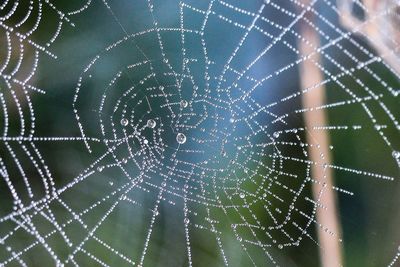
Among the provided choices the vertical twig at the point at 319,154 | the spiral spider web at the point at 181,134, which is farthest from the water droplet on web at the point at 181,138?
the vertical twig at the point at 319,154

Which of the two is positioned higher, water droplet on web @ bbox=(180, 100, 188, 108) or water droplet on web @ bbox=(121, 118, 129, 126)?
water droplet on web @ bbox=(180, 100, 188, 108)

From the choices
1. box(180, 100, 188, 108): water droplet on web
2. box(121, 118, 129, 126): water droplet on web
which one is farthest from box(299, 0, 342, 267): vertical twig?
Result: box(121, 118, 129, 126): water droplet on web

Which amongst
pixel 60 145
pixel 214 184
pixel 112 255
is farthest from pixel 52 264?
pixel 214 184

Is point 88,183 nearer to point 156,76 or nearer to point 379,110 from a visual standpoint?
point 156,76

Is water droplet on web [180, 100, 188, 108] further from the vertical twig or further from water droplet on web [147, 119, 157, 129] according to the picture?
the vertical twig

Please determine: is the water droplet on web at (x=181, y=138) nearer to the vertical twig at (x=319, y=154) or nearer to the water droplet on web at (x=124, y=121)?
the water droplet on web at (x=124, y=121)

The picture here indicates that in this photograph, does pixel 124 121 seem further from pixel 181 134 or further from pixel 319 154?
pixel 319 154

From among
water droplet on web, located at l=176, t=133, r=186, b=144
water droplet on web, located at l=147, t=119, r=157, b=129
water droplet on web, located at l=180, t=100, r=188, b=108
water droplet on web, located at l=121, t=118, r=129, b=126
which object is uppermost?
water droplet on web, located at l=180, t=100, r=188, b=108

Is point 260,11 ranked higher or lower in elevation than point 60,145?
higher
